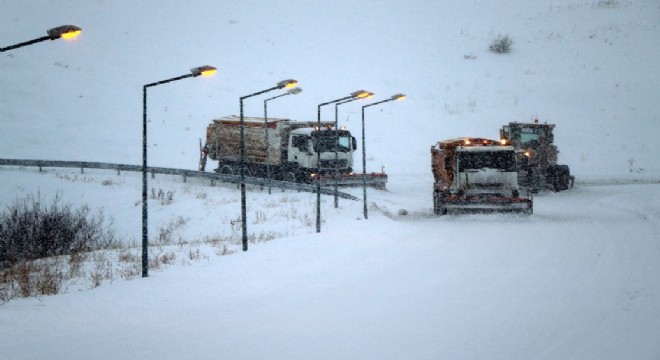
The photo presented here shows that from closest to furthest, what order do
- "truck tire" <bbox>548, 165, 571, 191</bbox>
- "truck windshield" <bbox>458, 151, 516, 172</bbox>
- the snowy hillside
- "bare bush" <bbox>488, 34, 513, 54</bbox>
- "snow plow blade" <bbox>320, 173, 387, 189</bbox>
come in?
1. "truck windshield" <bbox>458, 151, 516, 172</bbox>
2. "snow plow blade" <bbox>320, 173, 387, 189</bbox>
3. "truck tire" <bbox>548, 165, 571, 191</bbox>
4. the snowy hillside
5. "bare bush" <bbox>488, 34, 513, 54</bbox>

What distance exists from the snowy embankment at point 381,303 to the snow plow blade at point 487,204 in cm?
263

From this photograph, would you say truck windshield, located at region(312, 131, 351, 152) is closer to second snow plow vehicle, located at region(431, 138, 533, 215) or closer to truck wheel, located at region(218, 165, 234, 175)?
truck wheel, located at region(218, 165, 234, 175)

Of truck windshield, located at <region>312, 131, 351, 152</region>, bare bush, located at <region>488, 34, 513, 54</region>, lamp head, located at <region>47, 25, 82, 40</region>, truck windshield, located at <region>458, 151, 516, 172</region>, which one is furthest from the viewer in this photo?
bare bush, located at <region>488, 34, 513, 54</region>

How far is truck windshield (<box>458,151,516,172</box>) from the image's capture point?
21.2m

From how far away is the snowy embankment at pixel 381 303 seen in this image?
6590 millimetres

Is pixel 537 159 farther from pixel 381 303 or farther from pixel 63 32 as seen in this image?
pixel 63 32

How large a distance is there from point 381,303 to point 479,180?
1317 cm

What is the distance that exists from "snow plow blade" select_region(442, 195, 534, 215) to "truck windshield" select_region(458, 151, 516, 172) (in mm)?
1554

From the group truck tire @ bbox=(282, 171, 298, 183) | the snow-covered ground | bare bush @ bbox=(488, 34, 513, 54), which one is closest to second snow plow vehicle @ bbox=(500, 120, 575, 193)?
the snow-covered ground

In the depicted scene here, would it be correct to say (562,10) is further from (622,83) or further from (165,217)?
(165,217)

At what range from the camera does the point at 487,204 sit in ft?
64.9

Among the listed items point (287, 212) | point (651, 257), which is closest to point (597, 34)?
point (287, 212)

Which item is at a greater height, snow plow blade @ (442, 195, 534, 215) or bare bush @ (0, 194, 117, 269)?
snow plow blade @ (442, 195, 534, 215)

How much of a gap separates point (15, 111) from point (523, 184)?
35.1 metres
